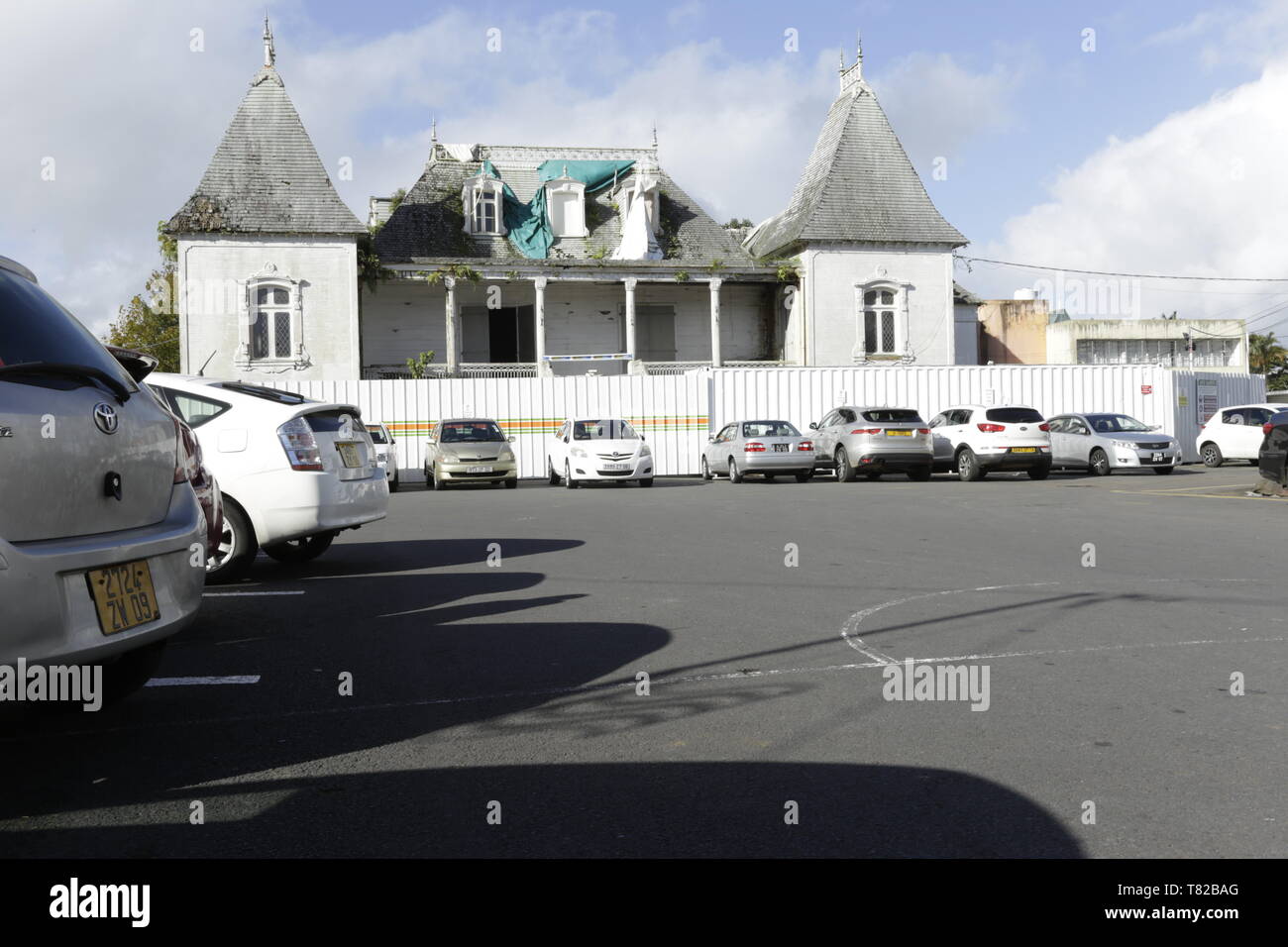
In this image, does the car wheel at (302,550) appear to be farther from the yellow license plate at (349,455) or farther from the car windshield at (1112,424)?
the car windshield at (1112,424)

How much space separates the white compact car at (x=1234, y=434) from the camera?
98.7 ft

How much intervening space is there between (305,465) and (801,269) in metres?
29.8

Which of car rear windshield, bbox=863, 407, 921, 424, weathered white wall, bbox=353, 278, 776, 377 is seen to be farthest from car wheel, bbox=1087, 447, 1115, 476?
weathered white wall, bbox=353, 278, 776, 377

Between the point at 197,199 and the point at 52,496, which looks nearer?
the point at 52,496

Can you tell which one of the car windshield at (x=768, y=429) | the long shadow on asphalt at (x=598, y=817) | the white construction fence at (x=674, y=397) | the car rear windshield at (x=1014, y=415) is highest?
the white construction fence at (x=674, y=397)

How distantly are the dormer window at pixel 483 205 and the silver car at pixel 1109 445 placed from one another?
19098 mm

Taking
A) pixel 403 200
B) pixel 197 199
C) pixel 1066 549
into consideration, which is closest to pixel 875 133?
pixel 403 200

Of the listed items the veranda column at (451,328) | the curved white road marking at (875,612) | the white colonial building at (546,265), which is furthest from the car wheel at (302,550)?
the veranda column at (451,328)

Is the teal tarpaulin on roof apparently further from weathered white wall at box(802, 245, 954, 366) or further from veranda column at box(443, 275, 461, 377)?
weathered white wall at box(802, 245, 954, 366)

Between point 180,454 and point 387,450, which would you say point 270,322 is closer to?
point 387,450

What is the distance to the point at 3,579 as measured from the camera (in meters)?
3.84

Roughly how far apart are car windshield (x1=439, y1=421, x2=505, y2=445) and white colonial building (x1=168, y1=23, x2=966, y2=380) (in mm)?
10097
